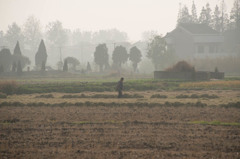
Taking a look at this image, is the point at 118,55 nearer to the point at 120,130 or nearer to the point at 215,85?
the point at 215,85

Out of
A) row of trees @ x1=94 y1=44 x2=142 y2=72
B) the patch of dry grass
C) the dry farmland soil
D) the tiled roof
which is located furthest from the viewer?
the tiled roof

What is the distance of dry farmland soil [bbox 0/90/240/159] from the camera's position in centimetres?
1200

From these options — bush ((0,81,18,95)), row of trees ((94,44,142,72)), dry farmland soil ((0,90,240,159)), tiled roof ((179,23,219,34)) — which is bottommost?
dry farmland soil ((0,90,240,159))

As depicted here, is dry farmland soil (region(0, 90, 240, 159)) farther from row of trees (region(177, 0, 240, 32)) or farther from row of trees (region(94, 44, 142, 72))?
row of trees (region(177, 0, 240, 32))

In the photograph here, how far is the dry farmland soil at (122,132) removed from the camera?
12000 millimetres

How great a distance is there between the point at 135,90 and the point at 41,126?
865 inches

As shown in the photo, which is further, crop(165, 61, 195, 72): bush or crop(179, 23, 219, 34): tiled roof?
crop(179, 23, 219, 34): tiled roof

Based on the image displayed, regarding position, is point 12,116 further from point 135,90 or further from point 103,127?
point 135,90

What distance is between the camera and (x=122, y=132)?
49.2 ft

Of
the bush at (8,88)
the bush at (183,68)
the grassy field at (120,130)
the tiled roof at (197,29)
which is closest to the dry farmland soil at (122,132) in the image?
the grassy field at (120,130)

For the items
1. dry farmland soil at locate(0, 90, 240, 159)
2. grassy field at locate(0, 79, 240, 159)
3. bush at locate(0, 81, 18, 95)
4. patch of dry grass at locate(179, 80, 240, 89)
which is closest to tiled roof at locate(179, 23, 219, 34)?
patch of dry grass at locate(179, 80, 240, 89)

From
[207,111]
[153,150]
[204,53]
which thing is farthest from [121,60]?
[153,150]

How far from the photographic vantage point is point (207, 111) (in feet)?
67.7

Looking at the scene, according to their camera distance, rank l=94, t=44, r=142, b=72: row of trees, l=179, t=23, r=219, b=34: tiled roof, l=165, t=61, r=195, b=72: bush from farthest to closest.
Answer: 1. l=179, t=23, r=219, b=34: tiled roof
2. l=94, t=44, r=142, b=72: row of trees
3. l=165, t=61, r=195, b=72: bush
